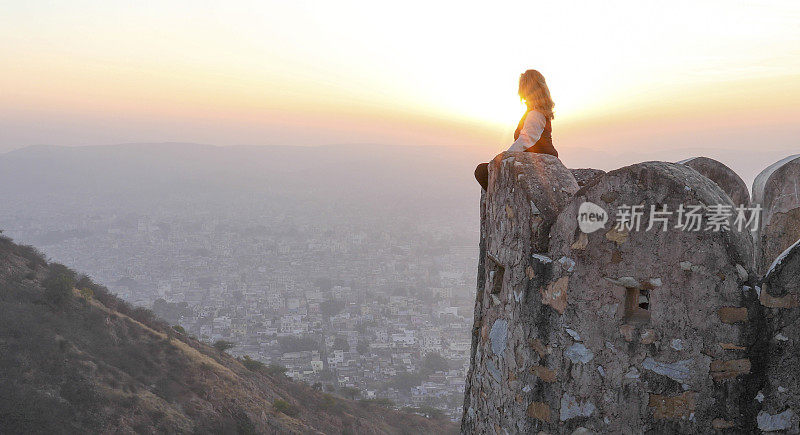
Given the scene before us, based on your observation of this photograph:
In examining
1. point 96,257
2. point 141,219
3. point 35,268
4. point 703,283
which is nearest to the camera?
point 703,283

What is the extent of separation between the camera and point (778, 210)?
196 inches

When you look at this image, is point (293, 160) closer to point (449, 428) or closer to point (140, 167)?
point (140, 167)

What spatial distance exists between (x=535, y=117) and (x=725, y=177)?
2.22 metres

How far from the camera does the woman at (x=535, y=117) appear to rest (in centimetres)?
454

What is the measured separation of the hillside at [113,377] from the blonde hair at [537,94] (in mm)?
13299

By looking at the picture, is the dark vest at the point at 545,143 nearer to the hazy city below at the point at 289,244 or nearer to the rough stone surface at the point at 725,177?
the rough stone surface at the point at 725,177

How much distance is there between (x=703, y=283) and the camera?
3143 millimetres

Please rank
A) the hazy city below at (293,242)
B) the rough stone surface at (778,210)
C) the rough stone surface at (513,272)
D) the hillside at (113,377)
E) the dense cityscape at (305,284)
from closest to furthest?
1. the rough stone surface at (513,272)
2. the rough stone surface at (778,210)
3. the hillside at (113,377)
4. the dense cityscape at (305,284)
5. the hazy city below at (293,242)

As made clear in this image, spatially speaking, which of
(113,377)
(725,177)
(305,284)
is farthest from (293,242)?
(725,177)

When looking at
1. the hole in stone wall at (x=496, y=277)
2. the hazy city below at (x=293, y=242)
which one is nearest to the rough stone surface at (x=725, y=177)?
the hole in stone wall at (x=496, y=277)

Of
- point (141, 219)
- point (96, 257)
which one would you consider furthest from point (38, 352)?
point (141, 219)

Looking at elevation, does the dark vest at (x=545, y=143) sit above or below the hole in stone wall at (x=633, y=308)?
above

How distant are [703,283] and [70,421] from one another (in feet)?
48.0

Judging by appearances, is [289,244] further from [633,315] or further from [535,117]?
[633,315]
